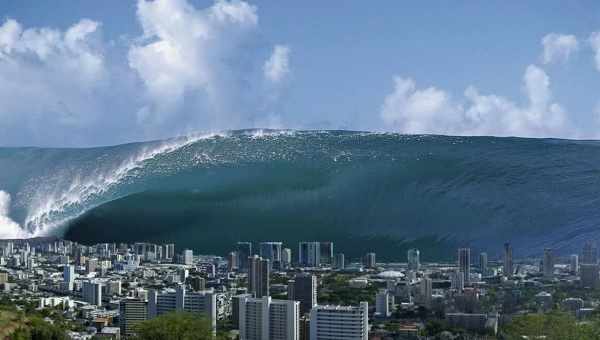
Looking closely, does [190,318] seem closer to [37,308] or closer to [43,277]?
[37,308]

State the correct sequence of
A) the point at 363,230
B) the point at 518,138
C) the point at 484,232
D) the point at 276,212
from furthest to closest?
the point at 518,138 < the point at 276,212 < the point at 363,230 < the point at 484,232

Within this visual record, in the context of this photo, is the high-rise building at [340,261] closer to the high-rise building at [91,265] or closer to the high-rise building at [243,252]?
the high-rise building at [243,252]

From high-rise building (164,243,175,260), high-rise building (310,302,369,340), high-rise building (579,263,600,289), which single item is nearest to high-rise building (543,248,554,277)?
high-rise building (579,263,600,289)

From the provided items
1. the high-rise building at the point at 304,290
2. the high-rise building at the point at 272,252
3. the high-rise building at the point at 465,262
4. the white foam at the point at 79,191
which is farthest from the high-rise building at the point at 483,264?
the white foam at the point at 79,191

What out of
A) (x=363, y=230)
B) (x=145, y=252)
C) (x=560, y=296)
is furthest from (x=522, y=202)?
(x=145, y=252)

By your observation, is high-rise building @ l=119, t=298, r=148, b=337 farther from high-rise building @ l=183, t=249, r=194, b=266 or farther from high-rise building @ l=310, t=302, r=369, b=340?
high-rise building @ l=310, t=302, r=369, b=340

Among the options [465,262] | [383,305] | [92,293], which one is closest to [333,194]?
[465,262]
